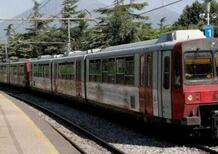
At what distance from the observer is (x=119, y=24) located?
62562 mm

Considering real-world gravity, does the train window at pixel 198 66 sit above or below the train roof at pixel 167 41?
below

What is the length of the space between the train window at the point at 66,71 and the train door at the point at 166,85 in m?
12.7

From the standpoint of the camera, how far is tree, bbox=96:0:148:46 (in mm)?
61188

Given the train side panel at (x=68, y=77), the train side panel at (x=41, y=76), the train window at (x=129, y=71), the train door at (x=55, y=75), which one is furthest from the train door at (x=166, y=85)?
the train side panel at (x=41, y=76)

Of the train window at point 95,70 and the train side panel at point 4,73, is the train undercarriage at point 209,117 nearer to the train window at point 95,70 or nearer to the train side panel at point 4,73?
the train window at point 95,70

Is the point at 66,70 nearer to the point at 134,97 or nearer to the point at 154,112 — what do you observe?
the point at 134,97

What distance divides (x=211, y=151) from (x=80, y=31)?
74.8m

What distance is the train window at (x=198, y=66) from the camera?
14594mm

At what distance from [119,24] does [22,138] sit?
46.6 metres

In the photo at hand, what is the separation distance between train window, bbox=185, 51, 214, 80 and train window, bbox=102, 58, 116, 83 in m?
5.45

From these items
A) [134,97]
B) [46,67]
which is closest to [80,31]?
[46,67]

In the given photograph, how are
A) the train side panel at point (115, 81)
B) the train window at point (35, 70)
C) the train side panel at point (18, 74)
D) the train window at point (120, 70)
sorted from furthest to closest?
1. the train side panel at point (18, 74)
2. the train window at point (35, 70)
3. the train window at point (120, 70)
4. the train side panel at point (115, 81)

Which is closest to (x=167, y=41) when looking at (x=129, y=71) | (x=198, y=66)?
(x=198, y=66)

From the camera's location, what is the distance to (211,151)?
1331cm
